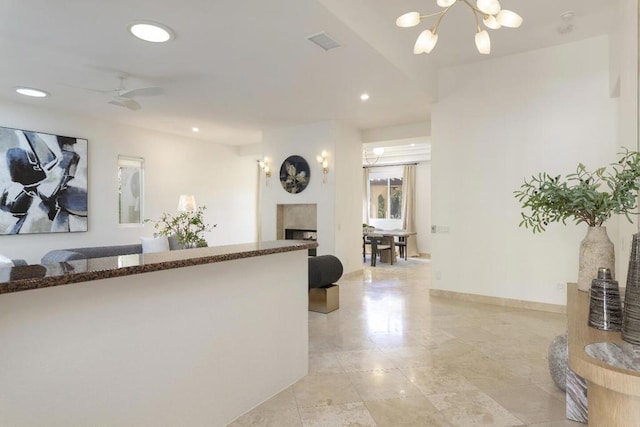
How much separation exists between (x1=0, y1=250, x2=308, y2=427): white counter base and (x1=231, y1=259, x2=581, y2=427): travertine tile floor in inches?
13.2

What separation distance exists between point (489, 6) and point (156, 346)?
2.92 metres

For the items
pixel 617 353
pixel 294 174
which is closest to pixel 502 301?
pixel 617 353

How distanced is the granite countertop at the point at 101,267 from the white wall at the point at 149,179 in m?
5.16

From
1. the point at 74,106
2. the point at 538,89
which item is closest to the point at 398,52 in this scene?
the point at 538,89

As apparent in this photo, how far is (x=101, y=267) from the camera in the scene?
1.40 metres

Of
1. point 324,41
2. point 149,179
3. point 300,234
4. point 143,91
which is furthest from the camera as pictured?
point 300,234

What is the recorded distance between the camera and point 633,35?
2.36m

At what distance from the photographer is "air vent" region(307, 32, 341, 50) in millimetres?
3217

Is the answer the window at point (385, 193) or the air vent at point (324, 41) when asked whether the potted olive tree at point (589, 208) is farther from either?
the window at point (385, 193)

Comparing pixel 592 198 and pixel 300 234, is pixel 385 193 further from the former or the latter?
pixel 592 198

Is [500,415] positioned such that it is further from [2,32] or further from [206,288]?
[2,32]

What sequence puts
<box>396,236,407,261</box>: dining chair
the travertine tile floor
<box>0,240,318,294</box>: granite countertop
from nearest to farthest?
<box>0,240,318,294</box>: granite countertop < the travertine tile floor < <box>396,236,407,261</box>: dining chair

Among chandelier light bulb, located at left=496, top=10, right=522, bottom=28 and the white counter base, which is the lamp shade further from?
chandelier light bulb, located at left=496, top=10, right=522, bottom=28

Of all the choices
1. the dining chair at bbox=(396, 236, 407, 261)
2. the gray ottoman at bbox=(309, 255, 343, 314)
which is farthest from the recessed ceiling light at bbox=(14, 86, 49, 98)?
the dining chair at bbox=(396, 236, 407, 261)
